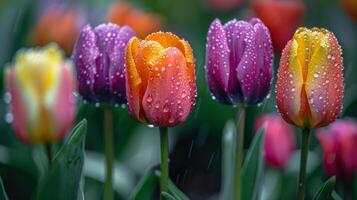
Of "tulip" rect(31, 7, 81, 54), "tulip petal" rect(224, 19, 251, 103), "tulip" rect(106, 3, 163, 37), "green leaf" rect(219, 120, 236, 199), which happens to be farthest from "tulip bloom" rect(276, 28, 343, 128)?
"tulip" rect(31, 7, 81, 54)

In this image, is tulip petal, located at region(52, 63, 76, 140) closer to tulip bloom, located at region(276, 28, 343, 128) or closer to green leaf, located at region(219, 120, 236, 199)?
green leaf, located at region(219, 120, 236, 199)

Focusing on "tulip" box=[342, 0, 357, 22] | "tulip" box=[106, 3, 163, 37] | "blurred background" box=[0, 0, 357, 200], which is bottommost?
"blurred background" box=[0, 0, 357, 200]

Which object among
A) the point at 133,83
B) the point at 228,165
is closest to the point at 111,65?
the point at 133,83

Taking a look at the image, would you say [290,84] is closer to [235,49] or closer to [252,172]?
[235,49]

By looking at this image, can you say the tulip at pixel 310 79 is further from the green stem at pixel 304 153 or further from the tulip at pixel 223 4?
the tulip at pixel 223 4

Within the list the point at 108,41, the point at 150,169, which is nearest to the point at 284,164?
the point at 150,169

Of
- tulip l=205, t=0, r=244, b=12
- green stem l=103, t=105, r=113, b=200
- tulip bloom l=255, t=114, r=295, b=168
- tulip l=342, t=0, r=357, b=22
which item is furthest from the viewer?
tulip l=205, t=0, r=244, b=12

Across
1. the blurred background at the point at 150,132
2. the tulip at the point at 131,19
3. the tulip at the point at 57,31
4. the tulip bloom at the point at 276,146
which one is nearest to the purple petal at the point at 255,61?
the blurred background at the point at 150,132
